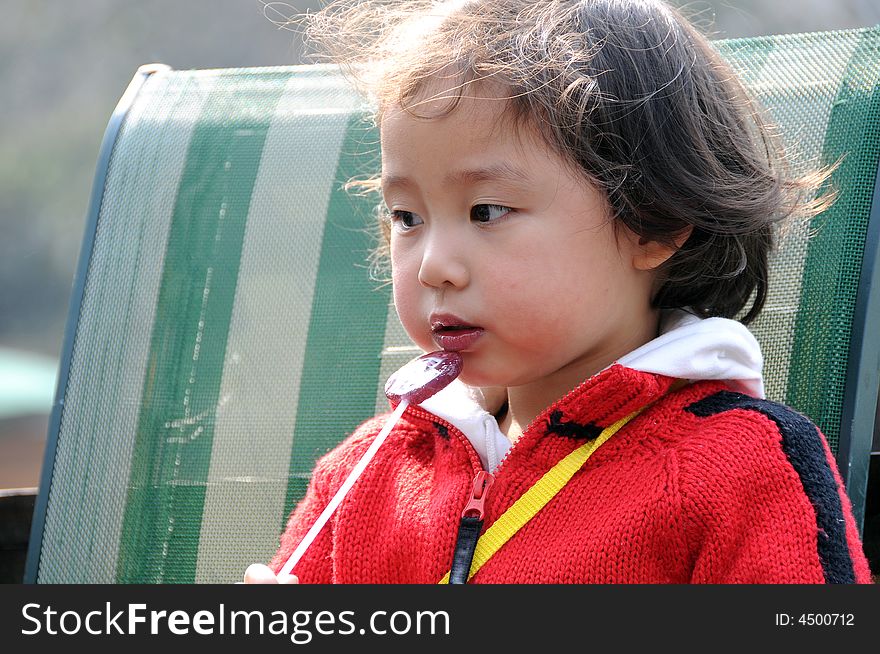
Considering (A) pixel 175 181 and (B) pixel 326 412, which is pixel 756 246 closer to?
(B) pixel 326 412

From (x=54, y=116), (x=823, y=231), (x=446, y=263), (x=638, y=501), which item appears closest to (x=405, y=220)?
(x=446, y=263)

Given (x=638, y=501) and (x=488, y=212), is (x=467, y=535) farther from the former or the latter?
(x=488, y=212)

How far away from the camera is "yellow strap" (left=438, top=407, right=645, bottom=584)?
113 cm

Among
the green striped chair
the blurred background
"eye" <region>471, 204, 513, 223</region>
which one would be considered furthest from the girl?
the blurred background

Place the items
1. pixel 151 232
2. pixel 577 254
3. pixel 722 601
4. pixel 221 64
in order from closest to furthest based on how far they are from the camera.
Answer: pixel 722 601
pixel 577 254
pixel 151 232
pixel 221 64

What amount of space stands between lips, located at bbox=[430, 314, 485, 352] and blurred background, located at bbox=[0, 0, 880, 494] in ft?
13.0

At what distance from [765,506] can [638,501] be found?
0.11 meters

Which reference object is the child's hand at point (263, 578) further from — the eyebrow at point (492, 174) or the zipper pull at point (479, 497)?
the eyebrow at point (492, 174)

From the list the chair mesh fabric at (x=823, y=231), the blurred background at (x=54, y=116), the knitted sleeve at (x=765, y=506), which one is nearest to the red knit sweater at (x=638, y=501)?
the knitted sleeve at (x=765, y=506)

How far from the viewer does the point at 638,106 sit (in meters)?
1.15

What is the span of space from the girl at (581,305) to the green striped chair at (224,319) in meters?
0.32

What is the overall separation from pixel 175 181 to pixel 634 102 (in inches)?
33.6

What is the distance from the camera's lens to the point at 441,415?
1.25 meters

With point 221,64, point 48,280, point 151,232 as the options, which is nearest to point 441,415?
point 151,232
